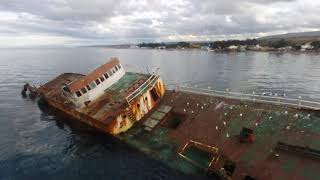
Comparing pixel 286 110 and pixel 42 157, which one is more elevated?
pixel 286 110

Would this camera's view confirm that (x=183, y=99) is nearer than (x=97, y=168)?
A: No

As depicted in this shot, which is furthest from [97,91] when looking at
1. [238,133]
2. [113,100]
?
[238,133]

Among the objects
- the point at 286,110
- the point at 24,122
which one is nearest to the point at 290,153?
the point at 286,110

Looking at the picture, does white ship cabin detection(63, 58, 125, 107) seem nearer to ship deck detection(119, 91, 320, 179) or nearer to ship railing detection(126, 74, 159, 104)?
ship railing detection(126, 74, 159, 104)

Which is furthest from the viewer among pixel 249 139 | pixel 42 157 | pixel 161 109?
pixel 161 109

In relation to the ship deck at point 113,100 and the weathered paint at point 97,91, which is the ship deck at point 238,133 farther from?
the weathered paint at point 97,91

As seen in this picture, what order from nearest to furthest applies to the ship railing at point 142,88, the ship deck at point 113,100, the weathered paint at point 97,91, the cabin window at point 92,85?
the ship deck at point 113,100 < the ship railing at point 142,88 < the weathered paint at point 97,91 < the cabin window at point 92,85

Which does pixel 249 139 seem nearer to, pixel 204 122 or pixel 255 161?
pixel 255 161

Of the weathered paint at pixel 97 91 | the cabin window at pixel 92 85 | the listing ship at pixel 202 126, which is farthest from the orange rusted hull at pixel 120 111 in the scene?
the cabin window at pixel 92 85
